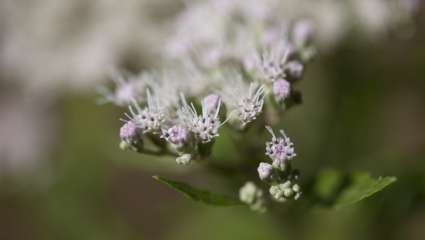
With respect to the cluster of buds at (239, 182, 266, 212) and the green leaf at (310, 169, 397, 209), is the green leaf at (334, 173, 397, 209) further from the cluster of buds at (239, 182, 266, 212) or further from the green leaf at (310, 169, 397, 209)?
the cluster of buds at (239, 182, 266, 212)

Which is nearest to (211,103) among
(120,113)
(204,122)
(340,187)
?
(204,122)

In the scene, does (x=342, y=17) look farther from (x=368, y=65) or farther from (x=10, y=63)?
(x=10, y=63)

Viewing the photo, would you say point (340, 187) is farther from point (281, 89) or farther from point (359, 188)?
point (281, 89)

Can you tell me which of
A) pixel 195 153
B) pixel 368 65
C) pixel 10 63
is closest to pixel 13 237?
pixel 10 63

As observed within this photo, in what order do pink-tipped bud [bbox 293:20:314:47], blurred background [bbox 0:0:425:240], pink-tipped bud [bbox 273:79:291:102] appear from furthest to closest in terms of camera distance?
1. blurred background [bbox 0:0:425:240]
2. pink-tipped bud [bbox 293:20:314:47]
3. pink-tipped bud [bbox 273:79:291:102]

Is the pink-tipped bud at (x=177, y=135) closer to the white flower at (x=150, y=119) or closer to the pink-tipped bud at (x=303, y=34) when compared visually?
the white flower at (x=150, y=119)

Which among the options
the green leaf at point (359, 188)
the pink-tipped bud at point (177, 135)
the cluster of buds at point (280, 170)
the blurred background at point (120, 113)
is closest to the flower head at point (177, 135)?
the pink-tipped bud at point (177, 135)

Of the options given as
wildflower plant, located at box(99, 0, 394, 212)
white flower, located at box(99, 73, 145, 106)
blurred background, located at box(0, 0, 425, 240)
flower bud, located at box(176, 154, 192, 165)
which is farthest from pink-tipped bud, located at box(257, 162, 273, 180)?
blurred background, located at box(0, 0, 425, 240)
